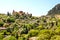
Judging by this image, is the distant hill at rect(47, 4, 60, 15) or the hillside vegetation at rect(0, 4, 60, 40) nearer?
the hillside vegetation at rect(0, 4, 60, 40)

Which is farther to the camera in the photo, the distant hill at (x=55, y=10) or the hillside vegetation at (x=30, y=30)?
the distant hill at (x=55, y=10)

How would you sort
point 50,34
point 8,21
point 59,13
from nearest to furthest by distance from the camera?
1. point 50,34
2. point 8,21
3. point 59,13

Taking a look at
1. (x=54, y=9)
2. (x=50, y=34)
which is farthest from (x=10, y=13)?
(x=50, y=34)

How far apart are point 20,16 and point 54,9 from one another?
27584 mm

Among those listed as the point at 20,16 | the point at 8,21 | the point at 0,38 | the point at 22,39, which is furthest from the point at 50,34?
the point at 20,16

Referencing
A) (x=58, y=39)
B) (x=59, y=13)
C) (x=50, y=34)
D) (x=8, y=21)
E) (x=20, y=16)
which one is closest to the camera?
(x=58, y=39)

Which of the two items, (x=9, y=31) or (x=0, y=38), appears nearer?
(x=0, y=38)

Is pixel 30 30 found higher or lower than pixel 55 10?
lower

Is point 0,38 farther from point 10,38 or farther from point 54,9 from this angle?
point 54,9

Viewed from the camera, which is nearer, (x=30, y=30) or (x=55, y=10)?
(x=30, y=30)

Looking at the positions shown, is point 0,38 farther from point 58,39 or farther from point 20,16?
point 20,16

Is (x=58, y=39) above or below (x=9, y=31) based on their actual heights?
above

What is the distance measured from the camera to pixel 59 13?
104 meters

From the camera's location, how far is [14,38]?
51.2 m
